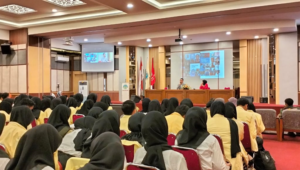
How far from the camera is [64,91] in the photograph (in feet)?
55.7

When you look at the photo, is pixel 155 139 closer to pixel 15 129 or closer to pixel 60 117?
pixel 60 117

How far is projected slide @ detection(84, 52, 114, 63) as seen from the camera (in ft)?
52.4

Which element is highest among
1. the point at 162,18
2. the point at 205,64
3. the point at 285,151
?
the point at 162,18

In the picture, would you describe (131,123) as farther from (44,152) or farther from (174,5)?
(174,5)

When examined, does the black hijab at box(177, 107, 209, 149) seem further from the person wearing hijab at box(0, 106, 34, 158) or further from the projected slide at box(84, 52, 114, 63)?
the projected slide at box(84, 52, 114, 63)

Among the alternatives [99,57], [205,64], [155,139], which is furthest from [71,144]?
[99,57]

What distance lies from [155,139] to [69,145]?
4.24 feet

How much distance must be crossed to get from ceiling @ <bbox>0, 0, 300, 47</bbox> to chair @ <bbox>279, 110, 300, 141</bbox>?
302 cm

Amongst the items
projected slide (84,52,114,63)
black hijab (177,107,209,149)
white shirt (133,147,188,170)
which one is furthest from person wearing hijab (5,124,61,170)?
projected slide (84,52,114,63)

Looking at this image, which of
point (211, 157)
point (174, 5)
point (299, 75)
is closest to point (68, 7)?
point (174, 5)

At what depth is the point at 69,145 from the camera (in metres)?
3.04

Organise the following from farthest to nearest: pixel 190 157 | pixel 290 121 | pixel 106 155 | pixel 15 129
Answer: pixel 290 121 → pixel 15 129 → pixel 190 157 → pixel 106 155

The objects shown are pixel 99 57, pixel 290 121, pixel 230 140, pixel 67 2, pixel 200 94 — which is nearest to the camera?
pixel 230 140

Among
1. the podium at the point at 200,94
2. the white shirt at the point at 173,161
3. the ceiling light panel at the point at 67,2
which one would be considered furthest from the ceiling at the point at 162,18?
the white shirt at the point at 173,161
